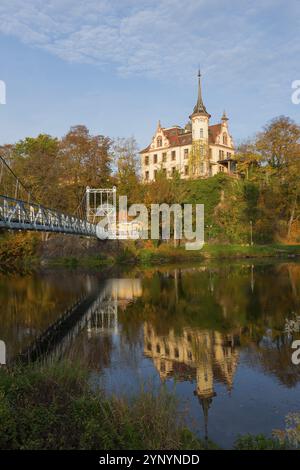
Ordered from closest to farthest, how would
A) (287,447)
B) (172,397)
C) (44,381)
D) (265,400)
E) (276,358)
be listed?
(287,447) < (172,397) < (44,381) < (265,400) < (276,358)

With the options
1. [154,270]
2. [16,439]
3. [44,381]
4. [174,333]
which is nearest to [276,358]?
[174,333]

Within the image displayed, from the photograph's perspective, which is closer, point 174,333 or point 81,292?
point 174,333

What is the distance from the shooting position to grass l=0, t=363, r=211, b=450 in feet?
19.0

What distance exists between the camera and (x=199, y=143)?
54750 millimetres

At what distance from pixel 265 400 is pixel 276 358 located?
2680 millimetres

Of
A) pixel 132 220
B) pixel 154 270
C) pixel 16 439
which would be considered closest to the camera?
pixel 16 439

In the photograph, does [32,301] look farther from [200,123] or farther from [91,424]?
[200,123]

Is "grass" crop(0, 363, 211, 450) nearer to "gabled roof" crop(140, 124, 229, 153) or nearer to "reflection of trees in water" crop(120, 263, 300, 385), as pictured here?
"reflection of trees in water" crop(120, 263, 300, 385)

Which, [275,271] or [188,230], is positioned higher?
[188,230]

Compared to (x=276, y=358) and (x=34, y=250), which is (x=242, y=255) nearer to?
(x=34, y=250)

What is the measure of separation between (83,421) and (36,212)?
46.6ft

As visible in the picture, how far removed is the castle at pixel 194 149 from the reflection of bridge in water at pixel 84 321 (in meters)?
29.7

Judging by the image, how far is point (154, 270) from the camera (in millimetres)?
34531

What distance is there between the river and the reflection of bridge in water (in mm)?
60
